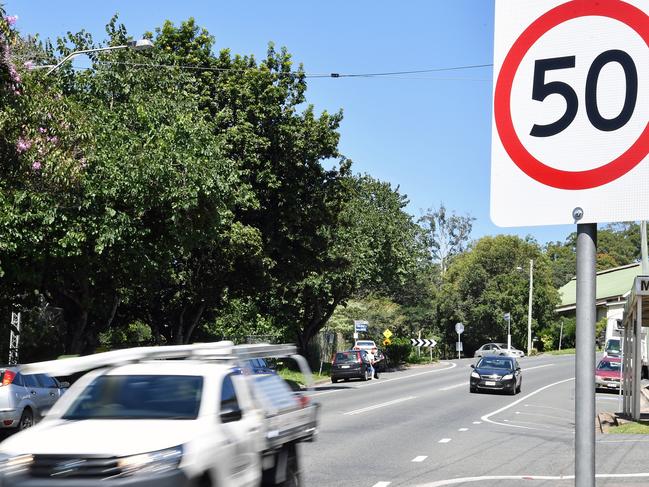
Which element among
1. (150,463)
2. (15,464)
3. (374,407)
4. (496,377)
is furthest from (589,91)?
(496,377)

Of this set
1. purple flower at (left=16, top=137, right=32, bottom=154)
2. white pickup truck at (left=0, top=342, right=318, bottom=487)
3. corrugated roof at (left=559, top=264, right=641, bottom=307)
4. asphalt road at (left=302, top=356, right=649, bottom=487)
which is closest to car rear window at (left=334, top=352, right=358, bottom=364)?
asphalt road at (left=302, top=356, right=649, bottom=487)

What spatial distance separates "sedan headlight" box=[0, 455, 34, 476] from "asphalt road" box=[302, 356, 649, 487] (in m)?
5.21

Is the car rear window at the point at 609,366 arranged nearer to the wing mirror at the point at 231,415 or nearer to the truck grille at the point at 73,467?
the wing mirror at the point at 231,415

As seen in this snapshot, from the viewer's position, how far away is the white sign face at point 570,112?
246 centimetres

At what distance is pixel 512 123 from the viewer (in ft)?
8.71

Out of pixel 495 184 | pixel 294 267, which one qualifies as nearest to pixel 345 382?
pixel 294 267

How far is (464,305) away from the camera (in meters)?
80.2

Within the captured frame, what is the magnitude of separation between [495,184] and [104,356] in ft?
20.8

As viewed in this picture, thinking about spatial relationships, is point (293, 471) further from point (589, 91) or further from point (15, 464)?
point (589, 91)

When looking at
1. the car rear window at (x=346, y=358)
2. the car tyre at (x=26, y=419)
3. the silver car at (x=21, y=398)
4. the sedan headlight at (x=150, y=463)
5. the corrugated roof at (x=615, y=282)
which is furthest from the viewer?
the corrugated roof at (x=615, y=282)

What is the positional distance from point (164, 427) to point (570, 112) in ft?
18.6

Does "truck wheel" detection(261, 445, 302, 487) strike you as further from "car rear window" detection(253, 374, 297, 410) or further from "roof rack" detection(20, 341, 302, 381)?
"roof rack" detection(20, 341, 302, 381)

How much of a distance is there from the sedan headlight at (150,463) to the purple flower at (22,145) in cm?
1202

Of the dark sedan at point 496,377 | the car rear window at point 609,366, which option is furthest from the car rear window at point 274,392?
the car rear window at point 609,366
